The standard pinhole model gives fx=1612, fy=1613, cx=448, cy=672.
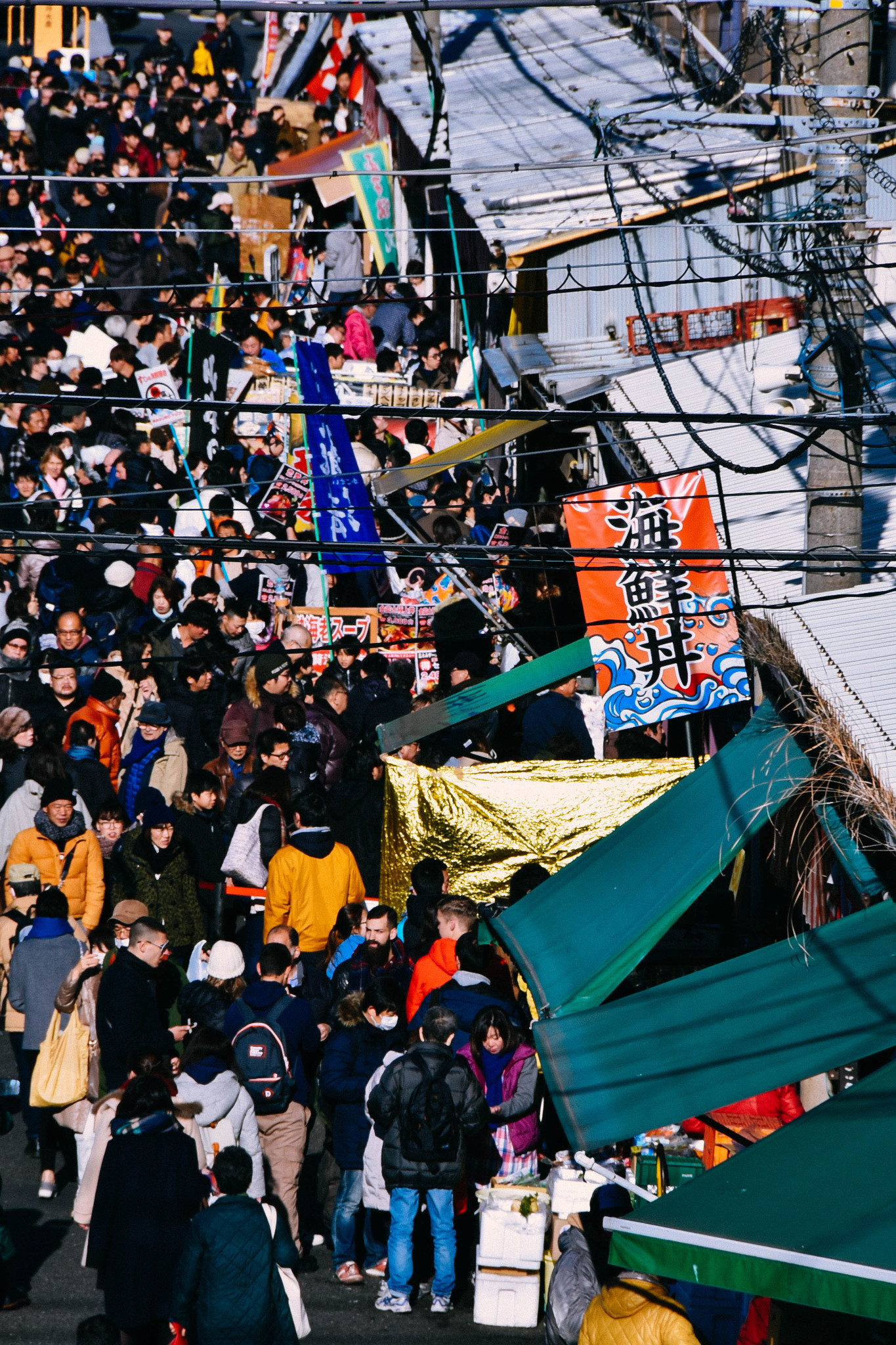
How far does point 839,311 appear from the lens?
11.1 meters

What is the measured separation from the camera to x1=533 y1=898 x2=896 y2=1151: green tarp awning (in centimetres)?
662

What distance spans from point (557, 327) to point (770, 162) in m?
2.95

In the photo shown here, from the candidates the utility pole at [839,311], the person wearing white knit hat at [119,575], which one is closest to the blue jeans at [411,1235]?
the utility pole at [839,311]

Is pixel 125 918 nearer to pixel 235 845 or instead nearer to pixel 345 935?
pixel 345 935

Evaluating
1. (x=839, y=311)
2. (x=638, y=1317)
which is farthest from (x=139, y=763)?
(x=638, y=1317)

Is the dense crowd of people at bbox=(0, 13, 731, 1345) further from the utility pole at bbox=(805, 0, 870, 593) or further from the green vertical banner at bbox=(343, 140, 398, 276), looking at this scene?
the green vertical banner at bbox=(343, 140, 398, 276)

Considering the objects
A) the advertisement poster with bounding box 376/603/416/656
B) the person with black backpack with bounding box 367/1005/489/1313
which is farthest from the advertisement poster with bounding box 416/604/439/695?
the person with black backpack with bounding box 367/1005/489/1313

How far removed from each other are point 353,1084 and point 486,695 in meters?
4.28

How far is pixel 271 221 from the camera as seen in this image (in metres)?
26.1

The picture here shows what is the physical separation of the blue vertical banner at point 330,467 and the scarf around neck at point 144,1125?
281 inches

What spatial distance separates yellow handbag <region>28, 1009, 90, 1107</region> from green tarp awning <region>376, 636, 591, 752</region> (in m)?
3.53

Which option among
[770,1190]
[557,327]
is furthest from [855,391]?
[557,327]

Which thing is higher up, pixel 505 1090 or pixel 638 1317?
pixel 638 1317

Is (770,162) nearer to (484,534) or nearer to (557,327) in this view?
(557,327)
